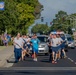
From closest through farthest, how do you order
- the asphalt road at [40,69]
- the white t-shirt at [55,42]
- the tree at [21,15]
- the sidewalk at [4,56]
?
the asphalt road at [40,69] → the sidewalk at [4,56] → the white t-shirt at [55,42] → the tree at [21,15]

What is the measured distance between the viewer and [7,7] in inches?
1876

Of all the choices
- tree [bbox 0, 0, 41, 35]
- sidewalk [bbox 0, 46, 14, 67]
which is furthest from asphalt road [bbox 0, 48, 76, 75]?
tree [bbox 0, 0, 41, 35]

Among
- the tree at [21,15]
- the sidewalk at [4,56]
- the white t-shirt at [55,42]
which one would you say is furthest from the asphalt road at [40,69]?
the tree at [21,15]

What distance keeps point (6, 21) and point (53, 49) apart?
20.9 metres

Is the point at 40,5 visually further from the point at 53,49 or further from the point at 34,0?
the point at 53,49

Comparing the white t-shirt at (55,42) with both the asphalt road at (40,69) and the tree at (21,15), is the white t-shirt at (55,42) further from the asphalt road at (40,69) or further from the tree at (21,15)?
the tree at (21,15)

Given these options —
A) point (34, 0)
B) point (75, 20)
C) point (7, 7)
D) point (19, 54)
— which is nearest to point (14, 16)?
point (7, 7)

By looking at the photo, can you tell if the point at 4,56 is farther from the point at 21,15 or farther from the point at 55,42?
the point at 21,15

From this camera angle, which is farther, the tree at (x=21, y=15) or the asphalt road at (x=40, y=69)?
the tree at (x=21, y=15)

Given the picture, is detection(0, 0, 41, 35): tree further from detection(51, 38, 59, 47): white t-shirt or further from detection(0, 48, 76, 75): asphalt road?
detection(0, 48, 76, 75): asphalt road

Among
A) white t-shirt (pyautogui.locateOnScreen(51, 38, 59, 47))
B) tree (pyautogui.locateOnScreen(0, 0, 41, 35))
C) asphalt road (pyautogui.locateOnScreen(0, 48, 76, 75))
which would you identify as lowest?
asphalt road (pyautogui.locateOnScreen(0, 48, 76, 75))

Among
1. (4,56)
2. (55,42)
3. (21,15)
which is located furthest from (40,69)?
(21,15)

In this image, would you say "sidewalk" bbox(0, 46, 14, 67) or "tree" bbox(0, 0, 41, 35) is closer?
"sidewalk" bbox(0, 46, 14, 67)
